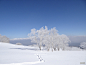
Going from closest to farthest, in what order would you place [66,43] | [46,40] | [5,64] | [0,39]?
[5,64] → [46,40] → [66,43] → [0,39]

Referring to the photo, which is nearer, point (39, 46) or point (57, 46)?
point (39, 46)

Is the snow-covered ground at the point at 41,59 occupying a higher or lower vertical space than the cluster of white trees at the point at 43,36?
lower

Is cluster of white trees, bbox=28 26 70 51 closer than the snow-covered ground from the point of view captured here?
No

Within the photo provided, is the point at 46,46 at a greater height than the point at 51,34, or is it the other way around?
the point at 51,34

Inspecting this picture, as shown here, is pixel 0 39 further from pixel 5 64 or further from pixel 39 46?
pixel 5 64

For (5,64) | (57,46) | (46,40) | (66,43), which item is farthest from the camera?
(66,43)

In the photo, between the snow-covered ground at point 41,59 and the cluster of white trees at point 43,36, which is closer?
the snow-covered ground at point 41,59

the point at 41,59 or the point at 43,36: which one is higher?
the point at 43,36

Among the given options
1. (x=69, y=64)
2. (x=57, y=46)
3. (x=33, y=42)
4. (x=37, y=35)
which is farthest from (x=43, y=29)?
(x=69, y=64)

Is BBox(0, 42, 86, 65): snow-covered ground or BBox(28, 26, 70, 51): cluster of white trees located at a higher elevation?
BBox(28, 26, 70, 51): cluster of white trees

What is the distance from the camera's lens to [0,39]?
37.2 metres

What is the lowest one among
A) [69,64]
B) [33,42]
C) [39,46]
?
[69,64]

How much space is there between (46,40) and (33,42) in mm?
4340

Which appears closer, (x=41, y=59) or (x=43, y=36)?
(x=41, y=59)
